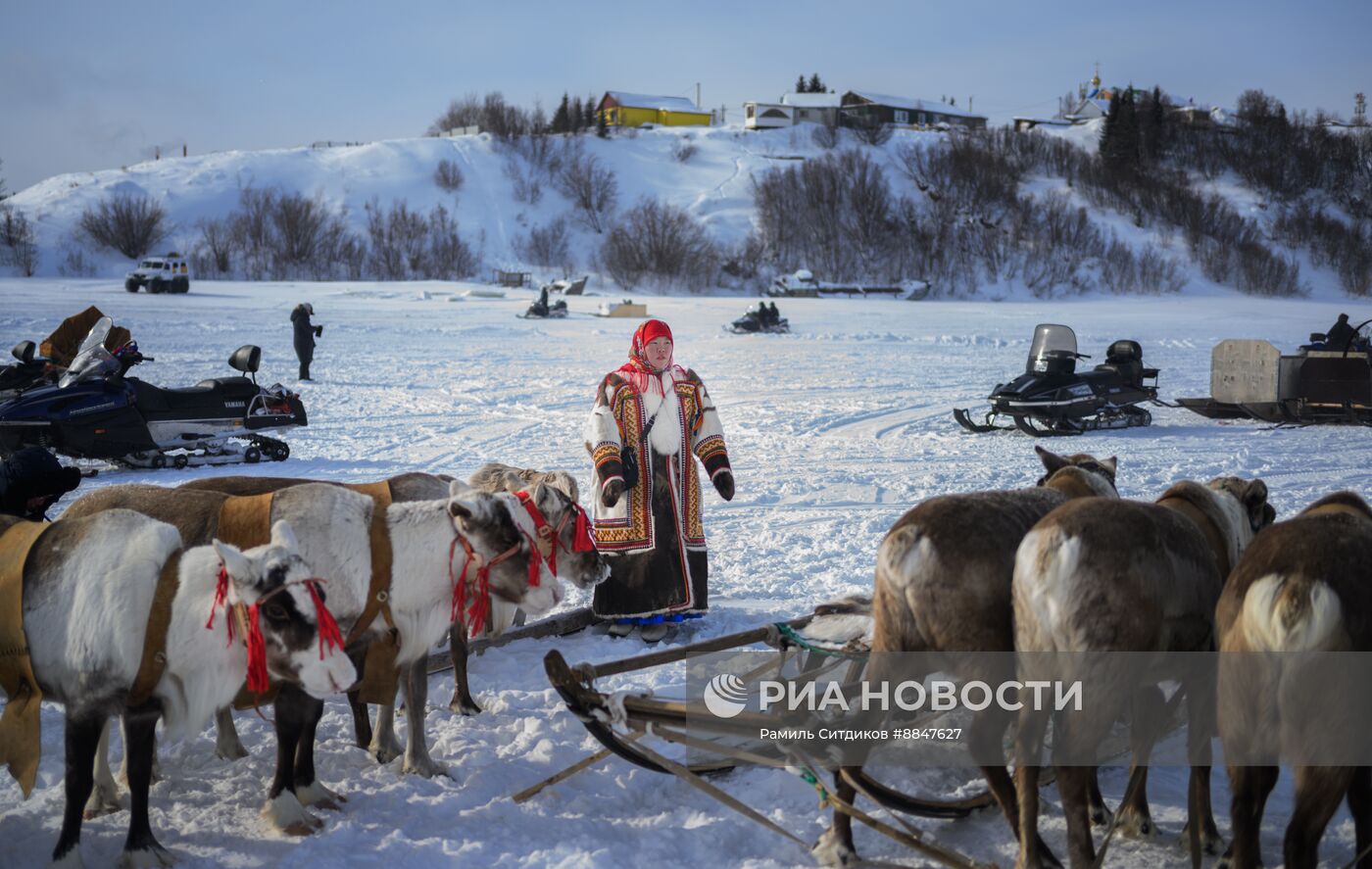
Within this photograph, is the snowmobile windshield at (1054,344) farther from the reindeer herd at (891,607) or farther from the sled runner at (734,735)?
the sled runner at (734,735)

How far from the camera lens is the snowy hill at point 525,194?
171 feet

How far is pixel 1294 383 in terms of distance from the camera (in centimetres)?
1359

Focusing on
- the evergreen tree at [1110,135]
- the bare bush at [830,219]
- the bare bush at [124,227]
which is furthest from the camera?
the evergreen tree at [1110,135]

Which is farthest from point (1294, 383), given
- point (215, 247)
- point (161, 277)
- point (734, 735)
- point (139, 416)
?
point (215, 247)

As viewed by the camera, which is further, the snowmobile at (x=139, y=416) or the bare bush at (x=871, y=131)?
the bare bush at (x=871, y=131)

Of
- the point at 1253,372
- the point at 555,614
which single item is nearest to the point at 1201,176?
the point at 1253,372

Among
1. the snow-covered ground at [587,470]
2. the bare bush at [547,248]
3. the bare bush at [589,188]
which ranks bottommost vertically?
the snow-covered ground at [587,470]

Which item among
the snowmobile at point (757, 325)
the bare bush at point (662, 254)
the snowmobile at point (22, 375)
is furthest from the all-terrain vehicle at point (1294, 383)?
the bare bush at point (662, 254)

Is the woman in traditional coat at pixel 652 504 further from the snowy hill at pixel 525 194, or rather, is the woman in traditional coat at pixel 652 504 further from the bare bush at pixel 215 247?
the bare bush at pixel 215 247

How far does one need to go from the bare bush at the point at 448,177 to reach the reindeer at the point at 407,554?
64.3 m

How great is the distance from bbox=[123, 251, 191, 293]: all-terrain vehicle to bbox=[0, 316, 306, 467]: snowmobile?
27.4 meters

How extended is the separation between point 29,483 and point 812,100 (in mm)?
87508

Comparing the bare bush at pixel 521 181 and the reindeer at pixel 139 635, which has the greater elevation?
the bare bush at pixel 521 181

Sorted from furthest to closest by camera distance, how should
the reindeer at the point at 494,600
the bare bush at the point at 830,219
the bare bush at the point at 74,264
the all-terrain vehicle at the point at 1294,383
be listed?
the bare bush at the point at 830,219
the bare bush at the point at 74,264
the all-terrain vehicle at the point at 1294,383
the reindeer at the point at 494,600
